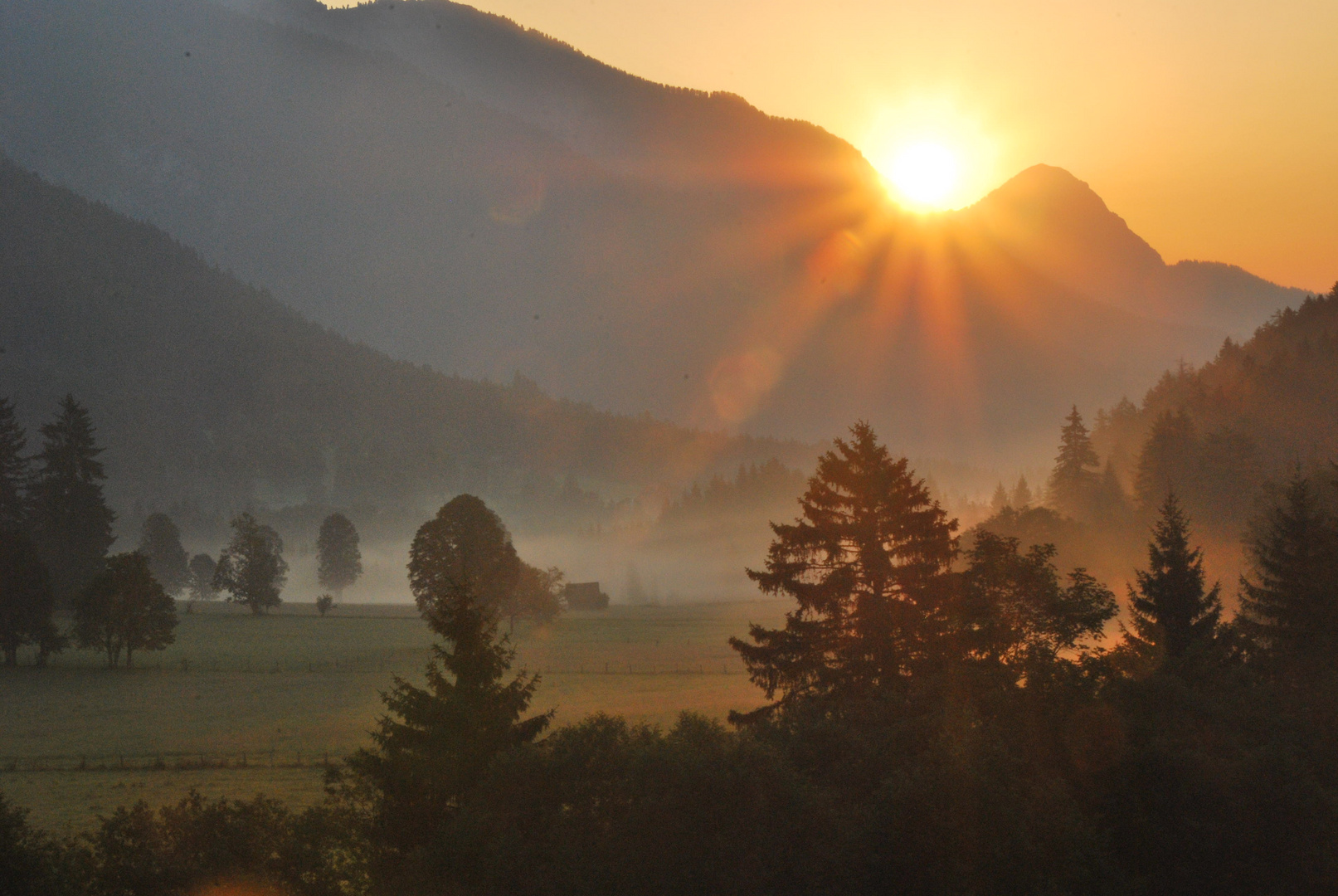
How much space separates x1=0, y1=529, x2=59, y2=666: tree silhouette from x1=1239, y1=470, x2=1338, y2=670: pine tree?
239 ft

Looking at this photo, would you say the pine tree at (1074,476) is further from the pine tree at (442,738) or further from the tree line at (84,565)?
the pine tree at (442,738)

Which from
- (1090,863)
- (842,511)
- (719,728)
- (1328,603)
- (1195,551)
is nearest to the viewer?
(1090,863)

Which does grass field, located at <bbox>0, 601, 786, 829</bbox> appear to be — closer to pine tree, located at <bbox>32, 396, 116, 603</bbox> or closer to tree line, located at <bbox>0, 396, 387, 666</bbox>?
tree line, located at <bbox>0, 396, 387, 666</bbox>

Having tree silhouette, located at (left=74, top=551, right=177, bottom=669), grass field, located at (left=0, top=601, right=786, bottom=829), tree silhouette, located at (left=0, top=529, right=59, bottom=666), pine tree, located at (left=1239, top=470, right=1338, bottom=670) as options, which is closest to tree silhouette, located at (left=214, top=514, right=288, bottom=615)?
grass field, located at (left=0, top=601, right=786, bottom=829)

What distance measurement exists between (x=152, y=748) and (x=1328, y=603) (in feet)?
162

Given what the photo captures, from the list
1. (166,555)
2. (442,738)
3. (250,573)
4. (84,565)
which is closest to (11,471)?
(84,565)

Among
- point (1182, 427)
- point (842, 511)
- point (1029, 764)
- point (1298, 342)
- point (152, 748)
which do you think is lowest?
point (152, 748)

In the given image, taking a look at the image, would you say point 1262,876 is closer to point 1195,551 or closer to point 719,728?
point 719,728

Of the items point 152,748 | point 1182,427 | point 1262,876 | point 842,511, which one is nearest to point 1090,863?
point 1262,876

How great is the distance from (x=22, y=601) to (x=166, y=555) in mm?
69449

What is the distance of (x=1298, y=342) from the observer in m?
111

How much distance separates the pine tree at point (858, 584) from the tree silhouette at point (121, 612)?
55567 millimetres

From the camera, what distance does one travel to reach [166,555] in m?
129

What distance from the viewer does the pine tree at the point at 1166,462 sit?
92.3 meters
